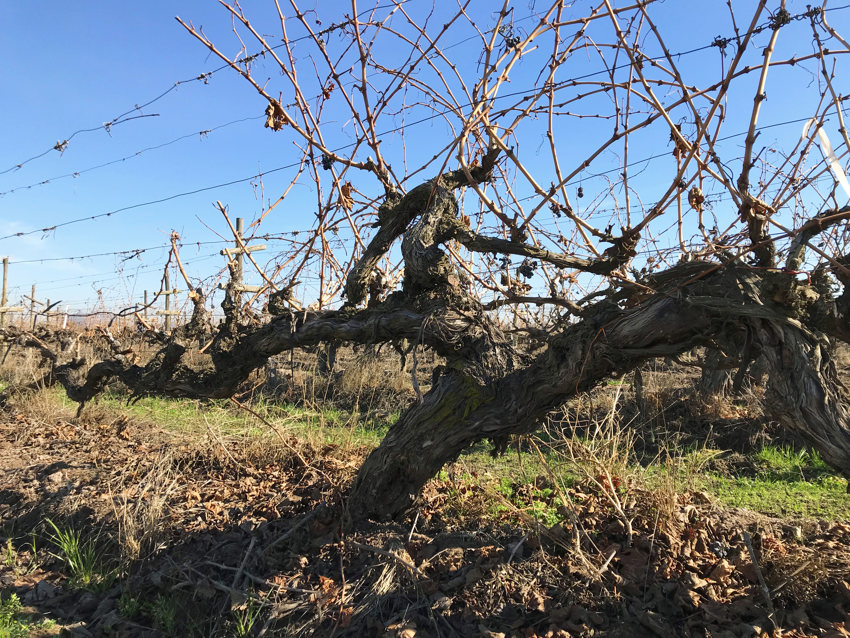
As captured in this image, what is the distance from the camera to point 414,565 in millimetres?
2988

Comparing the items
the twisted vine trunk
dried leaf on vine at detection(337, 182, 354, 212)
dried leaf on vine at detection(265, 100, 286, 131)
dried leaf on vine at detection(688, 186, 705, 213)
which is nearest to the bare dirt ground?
the twisted vine trunk

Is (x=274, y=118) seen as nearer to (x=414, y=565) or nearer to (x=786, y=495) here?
(x=414, y=565)

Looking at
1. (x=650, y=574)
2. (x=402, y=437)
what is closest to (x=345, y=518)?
(x=402, y=437)

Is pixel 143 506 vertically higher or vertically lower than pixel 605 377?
lower

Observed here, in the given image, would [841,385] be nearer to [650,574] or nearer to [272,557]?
[650,574]

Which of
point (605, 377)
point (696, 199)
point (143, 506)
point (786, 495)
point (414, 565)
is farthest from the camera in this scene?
point (786, 495)

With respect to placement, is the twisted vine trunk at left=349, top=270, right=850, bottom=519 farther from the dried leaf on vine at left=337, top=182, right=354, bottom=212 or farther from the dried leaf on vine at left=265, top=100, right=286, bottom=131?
the dried leaf on vine at left=265, top=100, right=286, bottom=131

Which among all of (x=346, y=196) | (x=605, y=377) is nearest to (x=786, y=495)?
(x=605, y=377)

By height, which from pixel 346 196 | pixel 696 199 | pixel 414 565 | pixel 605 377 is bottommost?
pixel 414 565

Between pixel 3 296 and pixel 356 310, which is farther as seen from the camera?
pixel 3 296

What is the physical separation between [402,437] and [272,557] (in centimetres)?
106

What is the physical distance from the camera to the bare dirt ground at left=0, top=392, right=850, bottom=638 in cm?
250

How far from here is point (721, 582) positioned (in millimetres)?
2629

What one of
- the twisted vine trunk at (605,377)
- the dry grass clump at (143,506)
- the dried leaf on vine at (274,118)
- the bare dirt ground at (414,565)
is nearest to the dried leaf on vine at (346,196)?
the dried leaf on vine at (274,118)
